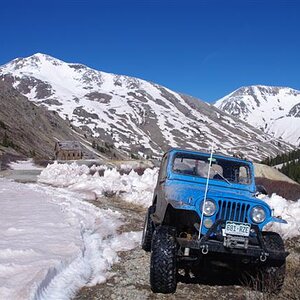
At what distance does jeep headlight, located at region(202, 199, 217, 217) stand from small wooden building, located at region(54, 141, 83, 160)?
75954 mm

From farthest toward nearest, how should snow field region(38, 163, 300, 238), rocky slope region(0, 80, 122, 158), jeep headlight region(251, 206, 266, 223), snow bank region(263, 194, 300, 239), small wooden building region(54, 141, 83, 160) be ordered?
1. small wooden building region(54, 141, 83, 160)
2. rocky slope region(0, 80, 122, 158)
3. snow field region(38, 163, 300, 238)
4. snow bank region(263, 194, 300, 239)
5. jeep headlight region(251, 206, 266, 223)

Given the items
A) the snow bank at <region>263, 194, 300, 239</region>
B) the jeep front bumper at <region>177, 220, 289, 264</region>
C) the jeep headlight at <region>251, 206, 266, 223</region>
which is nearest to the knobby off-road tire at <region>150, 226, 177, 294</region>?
the jeep front bumper at <region>177, 220, 289, 264</region>

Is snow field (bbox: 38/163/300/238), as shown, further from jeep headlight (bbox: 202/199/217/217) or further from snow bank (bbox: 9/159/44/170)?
snow bank (bbox: 9/159/44/170)

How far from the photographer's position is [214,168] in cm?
868

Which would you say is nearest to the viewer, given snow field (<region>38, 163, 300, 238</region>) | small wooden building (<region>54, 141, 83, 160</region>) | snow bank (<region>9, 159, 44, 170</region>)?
snow field (<region>38, 163, 300, 238</region>)

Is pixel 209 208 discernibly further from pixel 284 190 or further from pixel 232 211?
pixel 284 190

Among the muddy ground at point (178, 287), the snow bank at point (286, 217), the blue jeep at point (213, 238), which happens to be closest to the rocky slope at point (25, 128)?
the snow bank at point (286, 217)

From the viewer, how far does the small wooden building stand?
82.6 meters

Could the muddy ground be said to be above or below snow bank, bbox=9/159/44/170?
above

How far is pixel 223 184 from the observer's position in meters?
8.38

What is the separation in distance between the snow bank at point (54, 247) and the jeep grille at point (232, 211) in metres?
2.30

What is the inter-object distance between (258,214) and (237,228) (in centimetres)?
62

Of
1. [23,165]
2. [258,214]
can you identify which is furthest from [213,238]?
[23,165]

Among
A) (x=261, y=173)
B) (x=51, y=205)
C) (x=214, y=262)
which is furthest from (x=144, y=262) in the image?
(x=261, y=173)
